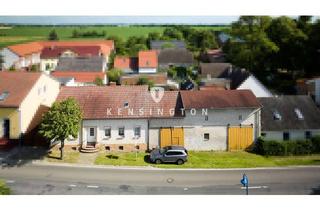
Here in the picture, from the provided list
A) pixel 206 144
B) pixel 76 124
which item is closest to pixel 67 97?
pixel 76 124

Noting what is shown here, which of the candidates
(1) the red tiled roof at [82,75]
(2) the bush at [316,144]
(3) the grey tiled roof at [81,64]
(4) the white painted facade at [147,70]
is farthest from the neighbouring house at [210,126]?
(4) the white painted facade at [147,70]

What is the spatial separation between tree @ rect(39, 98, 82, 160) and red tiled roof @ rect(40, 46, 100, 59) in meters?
17.0

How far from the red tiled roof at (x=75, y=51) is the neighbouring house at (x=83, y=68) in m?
0.82

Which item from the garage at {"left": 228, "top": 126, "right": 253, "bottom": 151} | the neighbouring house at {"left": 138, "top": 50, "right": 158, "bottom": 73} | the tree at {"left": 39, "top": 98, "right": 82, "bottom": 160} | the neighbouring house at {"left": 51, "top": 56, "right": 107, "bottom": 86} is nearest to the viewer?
the tree at {"left": 39, "top": 98, "right": 82, "bottom": 160}

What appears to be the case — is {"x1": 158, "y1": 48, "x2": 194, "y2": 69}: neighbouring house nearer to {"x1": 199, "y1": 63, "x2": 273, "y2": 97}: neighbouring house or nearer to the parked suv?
{"x1": 199, "y1": 63, "x2": 273, "y2": 97}: neighbouring house

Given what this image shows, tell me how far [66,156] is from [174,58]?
28.8 meters

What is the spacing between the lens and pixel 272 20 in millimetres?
34969

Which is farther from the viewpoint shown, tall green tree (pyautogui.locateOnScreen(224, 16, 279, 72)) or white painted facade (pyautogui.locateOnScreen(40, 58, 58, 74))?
white painted facade (pyautogui.locateOnScreen(40, 58, 58, 74))

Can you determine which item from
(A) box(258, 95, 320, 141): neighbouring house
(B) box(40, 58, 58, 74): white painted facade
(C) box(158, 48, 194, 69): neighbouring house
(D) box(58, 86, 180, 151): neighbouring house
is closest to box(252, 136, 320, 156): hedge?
(A) box(258, 95, 320, 141): neighbouring house

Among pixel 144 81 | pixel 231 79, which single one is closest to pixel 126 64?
pixel 144 81

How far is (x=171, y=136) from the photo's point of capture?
848 inches

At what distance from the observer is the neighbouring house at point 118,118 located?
21.3 meters

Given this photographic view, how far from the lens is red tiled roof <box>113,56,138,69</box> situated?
141 ft

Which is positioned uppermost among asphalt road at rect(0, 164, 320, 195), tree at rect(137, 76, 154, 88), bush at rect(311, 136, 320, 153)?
tree at rect(137, 76, 154, 88)
